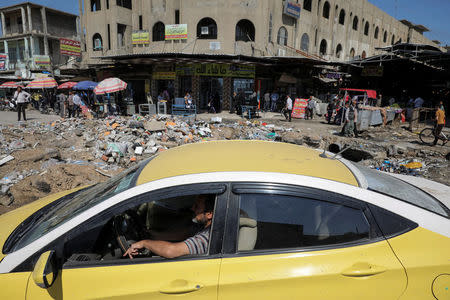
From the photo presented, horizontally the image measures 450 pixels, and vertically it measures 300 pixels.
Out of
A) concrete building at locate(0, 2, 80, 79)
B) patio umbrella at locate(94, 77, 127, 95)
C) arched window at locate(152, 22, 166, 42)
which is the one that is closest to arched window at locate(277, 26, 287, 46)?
arched window at locate(152, 22, 166, 42)

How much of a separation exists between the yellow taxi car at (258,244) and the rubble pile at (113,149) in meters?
2.58

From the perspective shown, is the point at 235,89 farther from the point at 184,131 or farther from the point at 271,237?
the point at 271,237

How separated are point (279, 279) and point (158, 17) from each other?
81.5ft

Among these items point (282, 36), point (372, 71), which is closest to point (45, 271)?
point (282, 36)

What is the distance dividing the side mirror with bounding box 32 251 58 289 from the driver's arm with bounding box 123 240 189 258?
44 cm

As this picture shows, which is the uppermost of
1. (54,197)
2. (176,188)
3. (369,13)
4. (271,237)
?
(369,13)

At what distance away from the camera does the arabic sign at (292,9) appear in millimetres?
21844

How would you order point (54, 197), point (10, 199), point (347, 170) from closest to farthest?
point (347, 170) → point (54, 197) → point (10, 199)

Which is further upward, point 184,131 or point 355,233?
point 355,233

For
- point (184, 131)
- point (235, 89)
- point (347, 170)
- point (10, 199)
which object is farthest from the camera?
point (235, 89)

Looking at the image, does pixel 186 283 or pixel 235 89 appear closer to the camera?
pixel 186 283

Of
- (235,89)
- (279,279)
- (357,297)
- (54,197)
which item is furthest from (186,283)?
(235,89)

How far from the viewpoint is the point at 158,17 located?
74.3ft

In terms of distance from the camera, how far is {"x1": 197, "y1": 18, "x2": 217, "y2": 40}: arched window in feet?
69.7
